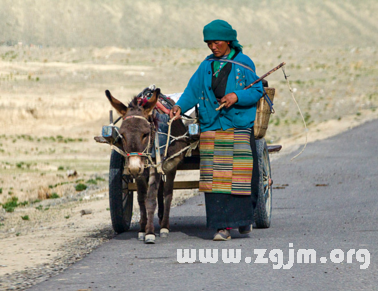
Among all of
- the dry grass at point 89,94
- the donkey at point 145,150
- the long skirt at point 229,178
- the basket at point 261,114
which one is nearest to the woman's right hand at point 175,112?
the donkey at point 145,150

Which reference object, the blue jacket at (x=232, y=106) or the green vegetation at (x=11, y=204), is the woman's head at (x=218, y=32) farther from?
the green vegetation at (x=11, y=204)

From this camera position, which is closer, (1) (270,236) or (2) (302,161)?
(1) (270,236)

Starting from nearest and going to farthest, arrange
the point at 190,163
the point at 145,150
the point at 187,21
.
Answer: the point at 145,150 → the point at 190,163 → the point at 187,21

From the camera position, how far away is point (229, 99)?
8.20m

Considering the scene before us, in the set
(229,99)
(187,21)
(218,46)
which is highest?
(187,21)

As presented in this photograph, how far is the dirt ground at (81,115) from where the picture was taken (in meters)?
11.2

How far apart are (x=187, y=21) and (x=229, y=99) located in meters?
142

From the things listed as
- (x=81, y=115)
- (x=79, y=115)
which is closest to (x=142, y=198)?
(x=81, y=115)

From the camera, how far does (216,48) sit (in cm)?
845

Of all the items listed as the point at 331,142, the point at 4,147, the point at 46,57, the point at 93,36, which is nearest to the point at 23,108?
the point at 4,147

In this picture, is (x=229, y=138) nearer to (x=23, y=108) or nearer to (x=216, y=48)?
(x=216, y=48)

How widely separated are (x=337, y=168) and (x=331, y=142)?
6190 millimetres

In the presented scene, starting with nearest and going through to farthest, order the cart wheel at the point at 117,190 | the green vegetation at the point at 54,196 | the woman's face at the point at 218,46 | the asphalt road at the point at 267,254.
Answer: the asphalt road at the point at 267,254 < the woman's face at the point at 218,46 < the cart wheel at the point at 117,190 < the green vegetation at the point at 54,196

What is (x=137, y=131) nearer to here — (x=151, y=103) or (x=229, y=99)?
(x=151, y=103)
